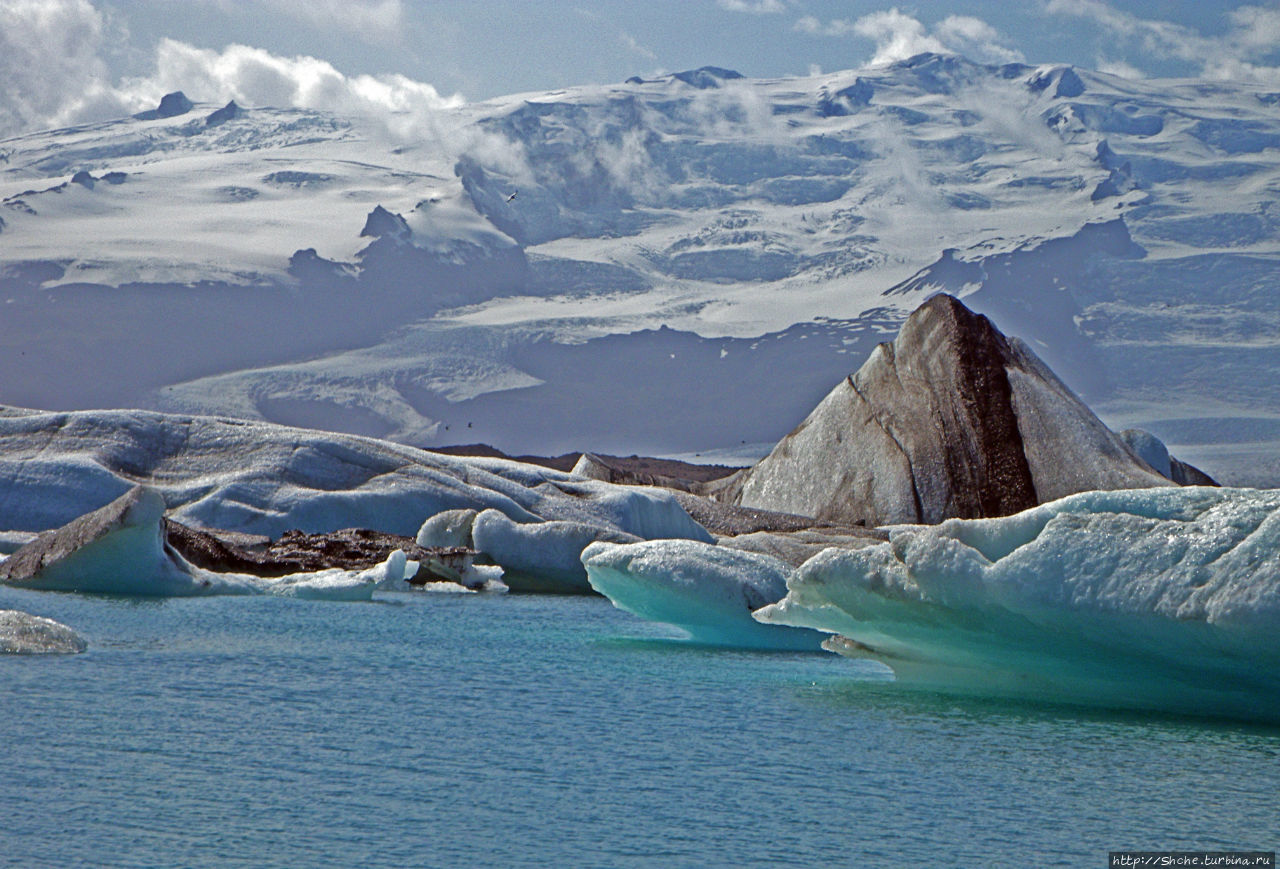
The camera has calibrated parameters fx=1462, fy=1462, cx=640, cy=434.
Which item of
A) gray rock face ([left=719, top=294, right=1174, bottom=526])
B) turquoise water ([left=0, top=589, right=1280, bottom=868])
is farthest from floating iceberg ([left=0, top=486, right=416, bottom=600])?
gray rock face ([left=719, top=294, right=1174, bottom=526])

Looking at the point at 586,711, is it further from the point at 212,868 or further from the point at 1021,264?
the point at 1021,264

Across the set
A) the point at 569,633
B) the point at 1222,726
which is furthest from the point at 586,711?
the point at 569,633

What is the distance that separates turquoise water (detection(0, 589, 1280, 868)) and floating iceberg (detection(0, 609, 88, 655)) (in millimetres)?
236

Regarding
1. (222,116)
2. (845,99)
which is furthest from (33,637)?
(222,116)

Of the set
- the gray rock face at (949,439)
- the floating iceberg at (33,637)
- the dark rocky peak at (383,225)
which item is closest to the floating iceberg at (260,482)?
the gray rock face at (949,439)

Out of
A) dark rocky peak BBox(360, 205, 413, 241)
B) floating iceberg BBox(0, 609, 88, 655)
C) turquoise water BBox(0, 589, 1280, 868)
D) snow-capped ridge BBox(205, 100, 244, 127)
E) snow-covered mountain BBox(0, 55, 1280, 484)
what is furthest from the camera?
snow-capped ridge BBox(205, 100, 244, 127)

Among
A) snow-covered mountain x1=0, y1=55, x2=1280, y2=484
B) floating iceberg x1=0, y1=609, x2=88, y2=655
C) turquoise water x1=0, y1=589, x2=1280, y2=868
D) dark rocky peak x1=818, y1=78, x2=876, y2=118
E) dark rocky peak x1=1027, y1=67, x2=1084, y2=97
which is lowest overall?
turquoise water x1=0, y1=589, x2=1280, y2=868

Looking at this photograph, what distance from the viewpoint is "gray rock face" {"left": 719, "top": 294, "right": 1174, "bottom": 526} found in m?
29.0

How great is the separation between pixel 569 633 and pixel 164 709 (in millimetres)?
7718

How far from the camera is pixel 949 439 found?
97.5 feet

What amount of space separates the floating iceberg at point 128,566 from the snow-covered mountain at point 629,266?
249 ft

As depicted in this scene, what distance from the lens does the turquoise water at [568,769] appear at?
6.86 m

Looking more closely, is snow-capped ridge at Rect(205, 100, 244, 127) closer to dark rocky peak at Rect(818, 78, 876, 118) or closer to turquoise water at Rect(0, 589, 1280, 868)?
dark rocky peak at Rect(818, 78, 876, 118)

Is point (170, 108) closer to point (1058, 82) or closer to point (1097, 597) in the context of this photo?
point (1058, 82)
